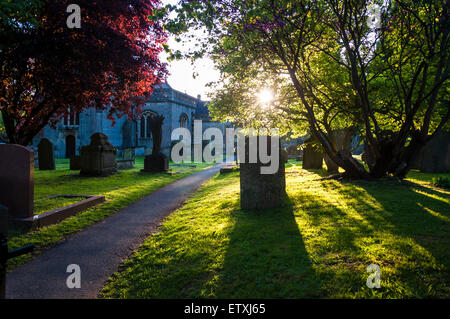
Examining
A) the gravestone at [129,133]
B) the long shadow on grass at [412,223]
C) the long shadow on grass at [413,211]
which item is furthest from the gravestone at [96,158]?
the gravestone at [129,133]

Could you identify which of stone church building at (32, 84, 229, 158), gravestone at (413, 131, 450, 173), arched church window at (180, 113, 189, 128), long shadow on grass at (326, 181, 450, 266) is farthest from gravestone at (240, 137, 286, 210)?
arched church window at (180, 113, 189, 128)

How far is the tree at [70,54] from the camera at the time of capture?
732 cm

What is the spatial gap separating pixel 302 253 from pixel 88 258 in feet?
11.3

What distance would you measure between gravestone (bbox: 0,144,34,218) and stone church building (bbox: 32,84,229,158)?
86.6 feet

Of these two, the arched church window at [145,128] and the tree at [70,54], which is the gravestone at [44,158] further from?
the arched church window at [145,128]

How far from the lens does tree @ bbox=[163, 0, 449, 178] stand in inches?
256

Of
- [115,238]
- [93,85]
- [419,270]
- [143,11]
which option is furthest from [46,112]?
[419,270]

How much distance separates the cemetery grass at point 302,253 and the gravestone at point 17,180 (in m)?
3.06

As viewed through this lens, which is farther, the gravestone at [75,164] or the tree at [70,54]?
the gravestone at [75,164]

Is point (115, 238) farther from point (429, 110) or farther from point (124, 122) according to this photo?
point (124, 122)

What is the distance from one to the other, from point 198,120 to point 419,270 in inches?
1597

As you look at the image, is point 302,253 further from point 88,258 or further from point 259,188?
point 88,258

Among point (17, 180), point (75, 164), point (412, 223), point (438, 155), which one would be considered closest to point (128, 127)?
point (75, 164)

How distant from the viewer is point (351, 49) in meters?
7.75
